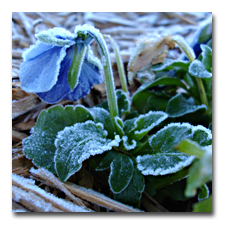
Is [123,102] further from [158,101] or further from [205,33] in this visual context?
[205,33]

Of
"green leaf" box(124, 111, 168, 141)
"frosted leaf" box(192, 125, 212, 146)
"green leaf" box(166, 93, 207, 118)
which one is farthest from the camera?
"green leaf" box(166, 93, 207, 118)

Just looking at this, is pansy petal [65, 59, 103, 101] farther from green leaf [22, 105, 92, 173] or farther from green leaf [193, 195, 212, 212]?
green leaf [193, 195, 212, 212]

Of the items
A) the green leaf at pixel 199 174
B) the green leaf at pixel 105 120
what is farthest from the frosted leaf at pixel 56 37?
the green leaf at pixel 199 174

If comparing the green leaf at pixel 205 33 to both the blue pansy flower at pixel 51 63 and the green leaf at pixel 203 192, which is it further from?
the green leaf at pixel 203 192

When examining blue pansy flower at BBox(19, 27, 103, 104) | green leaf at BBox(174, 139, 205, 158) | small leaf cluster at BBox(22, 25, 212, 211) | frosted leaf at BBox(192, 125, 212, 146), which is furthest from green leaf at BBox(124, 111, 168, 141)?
green leaf at BBox(174, 139, 205, 158)
